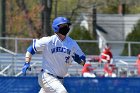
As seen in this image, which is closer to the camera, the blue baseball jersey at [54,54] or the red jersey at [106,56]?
the blue baseball jersey at [54,54]

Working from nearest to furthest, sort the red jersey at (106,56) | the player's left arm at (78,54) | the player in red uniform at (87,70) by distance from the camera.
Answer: the player's left arm at (78,54) → the player in red uniform at (87,70) → the red jersey at (106,56)

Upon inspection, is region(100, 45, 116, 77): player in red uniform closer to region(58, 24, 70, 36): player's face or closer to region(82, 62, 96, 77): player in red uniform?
region(82, 62, 96, 77): player in red uniform

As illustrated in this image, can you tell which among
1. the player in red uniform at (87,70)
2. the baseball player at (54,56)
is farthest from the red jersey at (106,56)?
the baseball player at (54,56)

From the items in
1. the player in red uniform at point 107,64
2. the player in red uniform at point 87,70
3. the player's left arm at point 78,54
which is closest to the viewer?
the player's left arm at point 78,54

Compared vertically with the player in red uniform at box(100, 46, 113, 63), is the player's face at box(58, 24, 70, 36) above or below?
above

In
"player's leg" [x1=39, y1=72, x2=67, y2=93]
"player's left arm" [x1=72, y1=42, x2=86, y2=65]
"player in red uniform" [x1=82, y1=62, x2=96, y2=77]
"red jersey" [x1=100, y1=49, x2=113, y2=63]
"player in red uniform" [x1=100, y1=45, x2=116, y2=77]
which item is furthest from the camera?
"red jersey" [x1=100, y1=49, x2=113, y2=63]

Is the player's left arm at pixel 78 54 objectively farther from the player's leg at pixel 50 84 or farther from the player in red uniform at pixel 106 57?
the player in red uniform at pixel 106 57

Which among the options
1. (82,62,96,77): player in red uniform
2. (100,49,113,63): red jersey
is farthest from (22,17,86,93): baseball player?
(100,49,113,63): red jersey

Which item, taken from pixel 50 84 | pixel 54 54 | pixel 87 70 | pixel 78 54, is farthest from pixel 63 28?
pixel 87 70

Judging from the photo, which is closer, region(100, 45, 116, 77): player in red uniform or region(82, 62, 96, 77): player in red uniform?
region(82, 62, 96, 77): player in red uniform

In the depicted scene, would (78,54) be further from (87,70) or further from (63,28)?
(87,70)

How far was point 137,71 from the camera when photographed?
2017cm

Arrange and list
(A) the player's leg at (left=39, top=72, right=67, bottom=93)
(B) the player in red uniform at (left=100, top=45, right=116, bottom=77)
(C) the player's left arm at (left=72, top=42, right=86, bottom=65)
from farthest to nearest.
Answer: (B) the player in red uniform at (left=100, top=45, right=116, bottom=77) → (C) the player's left arm at (left=72, top=42, right=86, bottom=65) → (A) the player's leg at (left=39, top=72, right=67, bottom=93)

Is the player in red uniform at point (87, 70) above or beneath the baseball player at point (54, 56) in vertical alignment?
beneath
